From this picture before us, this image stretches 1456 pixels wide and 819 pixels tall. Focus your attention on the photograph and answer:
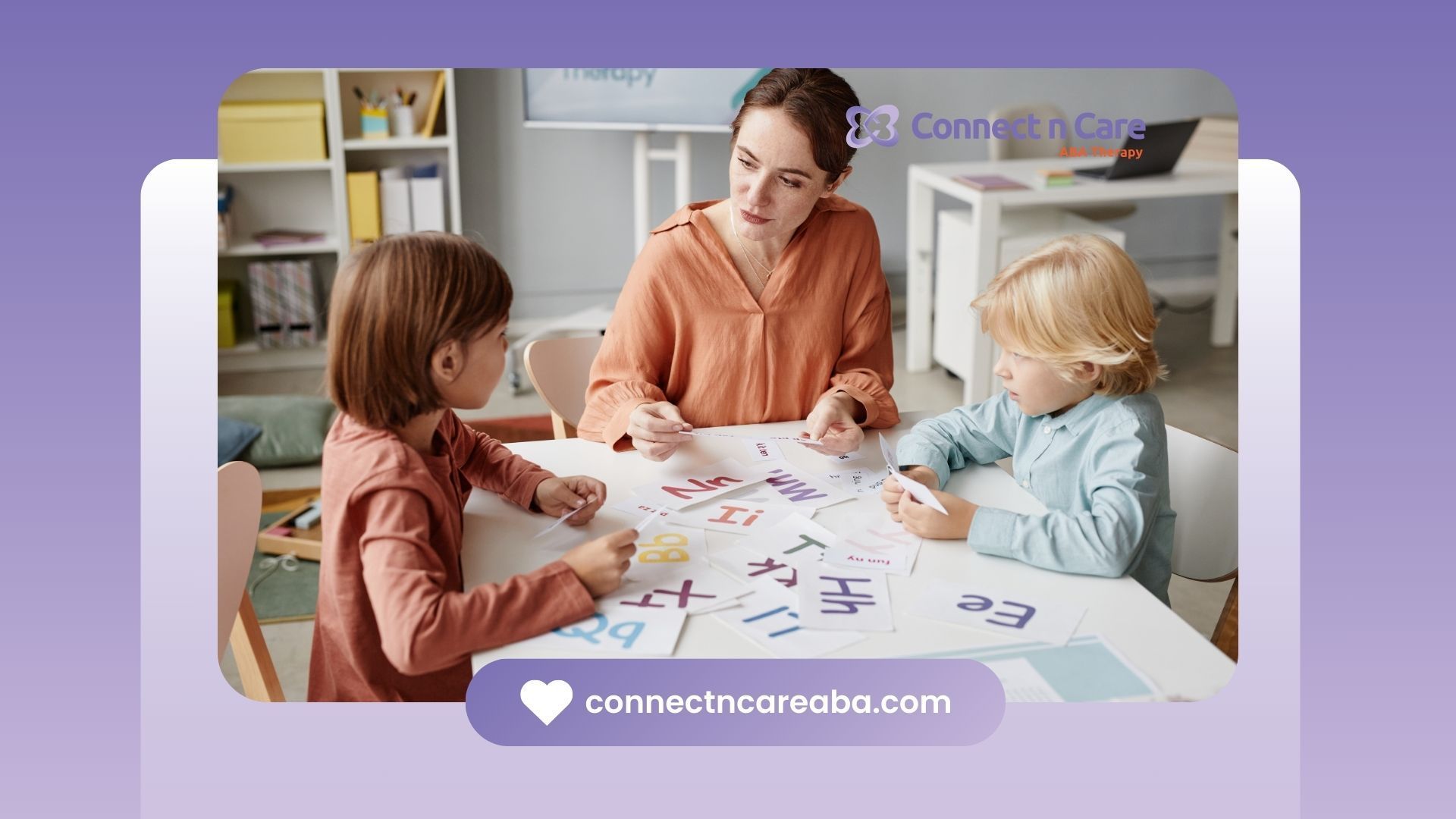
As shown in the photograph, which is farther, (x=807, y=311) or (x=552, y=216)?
(x=552, y=216)

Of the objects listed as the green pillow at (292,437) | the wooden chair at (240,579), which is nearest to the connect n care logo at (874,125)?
the wooden chair at (240,579)

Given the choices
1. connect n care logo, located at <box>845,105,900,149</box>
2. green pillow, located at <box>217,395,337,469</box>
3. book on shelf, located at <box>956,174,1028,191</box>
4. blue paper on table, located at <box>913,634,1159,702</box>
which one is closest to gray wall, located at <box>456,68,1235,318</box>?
connect n care logo, located at <box>845,105,900,149</box>

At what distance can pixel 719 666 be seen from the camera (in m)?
1.19

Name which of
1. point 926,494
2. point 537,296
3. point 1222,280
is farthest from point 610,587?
point 1222,280

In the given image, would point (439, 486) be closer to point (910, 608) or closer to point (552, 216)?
point (910, 608)

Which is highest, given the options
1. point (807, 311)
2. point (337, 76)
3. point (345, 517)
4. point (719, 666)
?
point (337, 76)

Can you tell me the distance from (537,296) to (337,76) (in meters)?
0.36

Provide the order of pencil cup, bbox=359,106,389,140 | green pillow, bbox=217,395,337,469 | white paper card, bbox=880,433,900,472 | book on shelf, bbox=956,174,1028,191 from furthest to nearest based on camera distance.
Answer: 1. green pillow, bbox=217,395,337,469
2. pencil cup, bbox=359,106,389,140
3. book on shelf, bbox=956,174,1028,191
4. white paper card, bbox=880,433,900,472

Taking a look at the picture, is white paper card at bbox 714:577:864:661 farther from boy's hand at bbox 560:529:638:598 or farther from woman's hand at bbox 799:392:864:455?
woman's hand at bbox 799:392:864:455

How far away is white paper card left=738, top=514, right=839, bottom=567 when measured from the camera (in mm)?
1270

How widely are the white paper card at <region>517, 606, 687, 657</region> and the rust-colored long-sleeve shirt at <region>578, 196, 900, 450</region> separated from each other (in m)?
0.44

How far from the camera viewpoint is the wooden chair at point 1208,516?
1.31 meters

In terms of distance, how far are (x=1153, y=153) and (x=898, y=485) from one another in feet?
1.89

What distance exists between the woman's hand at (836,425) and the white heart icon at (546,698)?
492 millimetres
